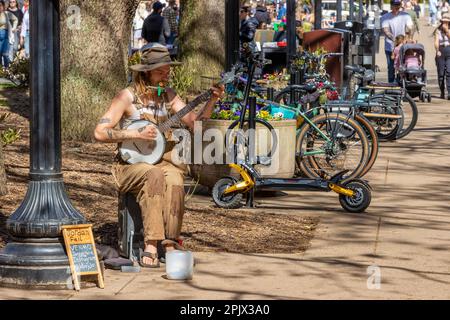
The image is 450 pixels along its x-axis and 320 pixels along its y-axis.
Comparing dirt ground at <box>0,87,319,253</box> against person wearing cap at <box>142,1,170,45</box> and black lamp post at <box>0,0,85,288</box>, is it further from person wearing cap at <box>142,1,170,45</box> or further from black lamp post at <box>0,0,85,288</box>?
person wearing cap at <box>142,1,170,45</box>

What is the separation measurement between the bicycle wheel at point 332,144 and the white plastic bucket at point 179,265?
4.36 metres

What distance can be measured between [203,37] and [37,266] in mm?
15145

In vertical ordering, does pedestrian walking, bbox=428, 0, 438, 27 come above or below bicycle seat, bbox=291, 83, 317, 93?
above

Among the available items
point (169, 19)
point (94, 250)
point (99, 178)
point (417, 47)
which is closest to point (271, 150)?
point (99, 178)

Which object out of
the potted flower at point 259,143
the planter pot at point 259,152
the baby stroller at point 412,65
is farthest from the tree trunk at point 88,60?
the baby stroller at point 412,65

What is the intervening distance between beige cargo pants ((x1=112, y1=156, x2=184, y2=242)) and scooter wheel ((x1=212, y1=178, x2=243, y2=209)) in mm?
2413

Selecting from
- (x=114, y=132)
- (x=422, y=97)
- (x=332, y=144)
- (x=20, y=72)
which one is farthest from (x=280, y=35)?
(x=114, y=132)

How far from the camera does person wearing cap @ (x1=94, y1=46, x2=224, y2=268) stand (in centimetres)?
768

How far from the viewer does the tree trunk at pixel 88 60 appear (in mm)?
13836

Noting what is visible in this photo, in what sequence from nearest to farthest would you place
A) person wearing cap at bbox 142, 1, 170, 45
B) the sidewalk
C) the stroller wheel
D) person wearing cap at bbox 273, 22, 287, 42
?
the sidewalk → the stroller wheel → person wearing cap at bbox 142, 1, 170, 45 → person wearing cap at bbox 273, 22, 287, 42

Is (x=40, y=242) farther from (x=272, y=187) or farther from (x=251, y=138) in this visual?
(x=251, y=138)

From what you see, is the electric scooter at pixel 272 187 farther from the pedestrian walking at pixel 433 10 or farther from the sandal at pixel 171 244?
the pedestrian walking at pixel 433 10

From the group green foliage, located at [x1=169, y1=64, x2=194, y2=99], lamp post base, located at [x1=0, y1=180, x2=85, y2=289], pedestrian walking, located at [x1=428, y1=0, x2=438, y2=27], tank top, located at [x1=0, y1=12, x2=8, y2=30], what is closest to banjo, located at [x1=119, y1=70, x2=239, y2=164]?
lamp post base, located at [x1=0, y1=180, x2=85, y2=289]
